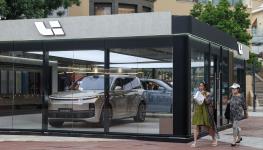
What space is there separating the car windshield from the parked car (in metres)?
1.27

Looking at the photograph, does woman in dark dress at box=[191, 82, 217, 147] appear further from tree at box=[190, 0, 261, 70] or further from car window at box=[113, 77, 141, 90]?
tree at box=[190, 0, 261, 70]

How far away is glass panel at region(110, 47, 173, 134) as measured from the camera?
15961 millimetres

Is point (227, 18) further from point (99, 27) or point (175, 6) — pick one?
point (99, 27)

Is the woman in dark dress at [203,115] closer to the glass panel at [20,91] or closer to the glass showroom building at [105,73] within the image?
the glass showroom building at [105,73]

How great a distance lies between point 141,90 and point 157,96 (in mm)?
554

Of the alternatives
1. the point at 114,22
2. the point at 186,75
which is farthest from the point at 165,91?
the point at 114,22

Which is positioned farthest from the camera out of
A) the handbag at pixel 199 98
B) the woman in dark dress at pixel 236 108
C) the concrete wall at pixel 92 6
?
the concrete wall at pixel 92 6

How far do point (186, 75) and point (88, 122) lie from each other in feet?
11.0

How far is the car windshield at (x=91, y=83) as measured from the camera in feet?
55.0

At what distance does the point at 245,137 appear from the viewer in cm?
1739

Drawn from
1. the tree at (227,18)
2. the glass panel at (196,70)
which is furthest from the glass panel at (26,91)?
the tree at (227,18)

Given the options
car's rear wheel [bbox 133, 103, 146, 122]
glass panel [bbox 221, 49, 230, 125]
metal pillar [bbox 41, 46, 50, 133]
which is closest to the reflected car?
car's rear wheel [bbox 133, 103, 146, 122]

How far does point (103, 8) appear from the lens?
4341cm

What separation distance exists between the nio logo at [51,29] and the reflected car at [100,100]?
62.5 inches
